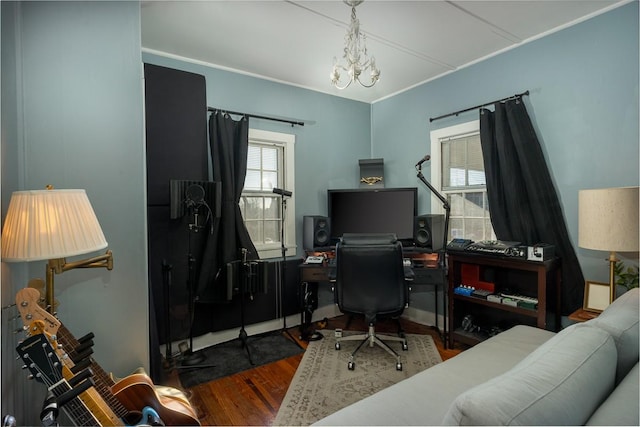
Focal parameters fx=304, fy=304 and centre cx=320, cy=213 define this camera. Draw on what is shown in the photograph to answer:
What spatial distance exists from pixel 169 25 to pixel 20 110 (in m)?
1.40

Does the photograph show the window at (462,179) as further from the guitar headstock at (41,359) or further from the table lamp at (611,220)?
the guitar headstock at (41,359)

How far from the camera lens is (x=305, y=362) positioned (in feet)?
8.26

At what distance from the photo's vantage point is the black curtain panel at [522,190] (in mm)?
2357

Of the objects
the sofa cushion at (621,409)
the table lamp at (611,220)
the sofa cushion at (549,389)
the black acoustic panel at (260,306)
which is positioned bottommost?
the black acoustic panel at (260,306)

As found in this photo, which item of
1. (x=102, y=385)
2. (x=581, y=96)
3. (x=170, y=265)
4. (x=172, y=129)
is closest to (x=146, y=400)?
(x=102, y=385)

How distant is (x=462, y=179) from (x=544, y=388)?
8.95 feet

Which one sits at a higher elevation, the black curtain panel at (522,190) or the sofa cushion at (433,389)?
the black curtain panel at (522,190)

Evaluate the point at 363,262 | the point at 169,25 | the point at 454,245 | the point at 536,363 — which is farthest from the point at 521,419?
the point at 169,25

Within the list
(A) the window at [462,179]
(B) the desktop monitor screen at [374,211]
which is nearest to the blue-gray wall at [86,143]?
(B) the desktop monitor screen at [374,211]

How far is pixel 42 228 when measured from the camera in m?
1.00

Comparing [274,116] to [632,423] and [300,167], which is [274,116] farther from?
[632,423]

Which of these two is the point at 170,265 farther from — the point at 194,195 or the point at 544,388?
the point at 544,388

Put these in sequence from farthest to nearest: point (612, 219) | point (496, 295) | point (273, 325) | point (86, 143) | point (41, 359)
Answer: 1. point (273, 325)
2. point (496, 295)
3. point (612, 219)
4. point (86, 143)
5. point (41, 359)

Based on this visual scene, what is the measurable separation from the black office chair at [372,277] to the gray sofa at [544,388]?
0.90m
